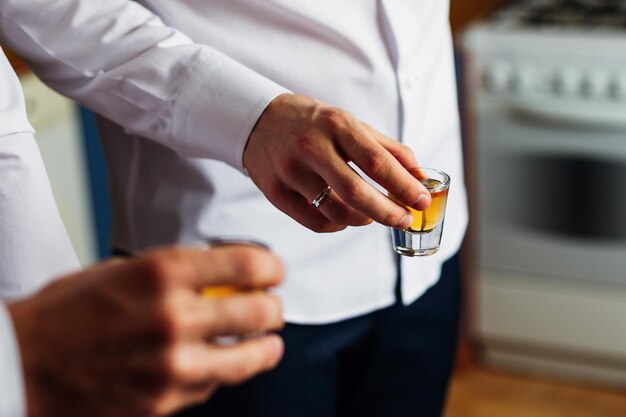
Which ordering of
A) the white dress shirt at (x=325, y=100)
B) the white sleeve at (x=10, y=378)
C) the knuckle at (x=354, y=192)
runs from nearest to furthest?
1. the white sleeve at (x=10, y=378)
2. the knuckle at (x=354, y=192)
3. the white dress shirt at (x=325, y=100)

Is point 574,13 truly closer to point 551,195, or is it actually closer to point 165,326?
point 551,195

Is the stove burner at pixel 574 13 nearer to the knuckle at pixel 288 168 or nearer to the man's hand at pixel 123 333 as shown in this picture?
the knuckle at pixel 288 168

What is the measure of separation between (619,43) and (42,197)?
5.09 ft

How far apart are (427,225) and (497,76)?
4.45 ft

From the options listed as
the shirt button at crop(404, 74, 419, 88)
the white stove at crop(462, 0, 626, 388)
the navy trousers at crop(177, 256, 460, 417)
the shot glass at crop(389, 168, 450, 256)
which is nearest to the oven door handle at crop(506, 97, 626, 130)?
the white stove at crop(462, 0, 626, 388)

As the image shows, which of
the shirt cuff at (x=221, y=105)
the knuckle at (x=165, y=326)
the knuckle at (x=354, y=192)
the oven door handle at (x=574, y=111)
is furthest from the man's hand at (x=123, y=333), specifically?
the oven door handle at (x=574, y=111)

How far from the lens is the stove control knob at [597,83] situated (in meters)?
2.12

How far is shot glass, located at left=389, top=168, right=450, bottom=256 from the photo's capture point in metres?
0.91

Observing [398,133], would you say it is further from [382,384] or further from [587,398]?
[587,398]

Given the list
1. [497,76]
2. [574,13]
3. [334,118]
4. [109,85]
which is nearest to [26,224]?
[109,85]

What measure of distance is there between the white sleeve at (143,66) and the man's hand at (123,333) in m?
0.42

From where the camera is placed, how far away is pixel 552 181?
2271 millimetres

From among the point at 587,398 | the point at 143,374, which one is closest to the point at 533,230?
the point at 587,398

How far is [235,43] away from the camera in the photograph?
1.05 metres
